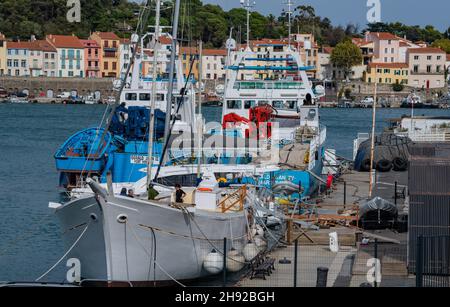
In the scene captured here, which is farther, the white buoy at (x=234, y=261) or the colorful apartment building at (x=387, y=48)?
the colorful apartment building at (x=387, y=48)

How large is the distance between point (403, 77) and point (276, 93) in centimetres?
12218

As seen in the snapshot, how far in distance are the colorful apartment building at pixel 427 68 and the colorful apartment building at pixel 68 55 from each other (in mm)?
47338

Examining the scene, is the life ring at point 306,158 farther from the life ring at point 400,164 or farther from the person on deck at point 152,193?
the person on deck at point 152,193

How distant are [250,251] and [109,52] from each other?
12801 cm

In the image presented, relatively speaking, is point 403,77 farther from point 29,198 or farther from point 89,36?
point 29,198

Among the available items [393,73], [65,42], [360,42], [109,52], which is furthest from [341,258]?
[360,42]

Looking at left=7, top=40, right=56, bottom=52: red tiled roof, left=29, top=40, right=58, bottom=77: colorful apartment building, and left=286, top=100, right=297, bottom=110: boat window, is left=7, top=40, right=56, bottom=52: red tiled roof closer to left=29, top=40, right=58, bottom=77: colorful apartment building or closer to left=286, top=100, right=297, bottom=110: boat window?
left=29, top=40, right=58, bottom=77: colorful apartment building

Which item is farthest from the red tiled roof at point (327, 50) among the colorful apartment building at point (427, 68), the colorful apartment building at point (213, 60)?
the colorful apartment building at point (213, 60)

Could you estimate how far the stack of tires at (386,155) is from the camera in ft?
145

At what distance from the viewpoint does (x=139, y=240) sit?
2256 centimetres

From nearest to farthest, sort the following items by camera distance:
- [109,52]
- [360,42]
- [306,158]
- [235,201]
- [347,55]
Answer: [235,201] < [306,158] < [109,52] < [347,55] < [360,42]

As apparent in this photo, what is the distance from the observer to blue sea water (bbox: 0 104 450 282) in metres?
29.3

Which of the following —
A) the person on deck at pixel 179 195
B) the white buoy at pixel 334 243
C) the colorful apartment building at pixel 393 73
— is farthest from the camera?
the colorful apartment building at pixel 393 73

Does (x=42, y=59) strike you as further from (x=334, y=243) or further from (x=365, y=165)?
(x=334, y=243)
